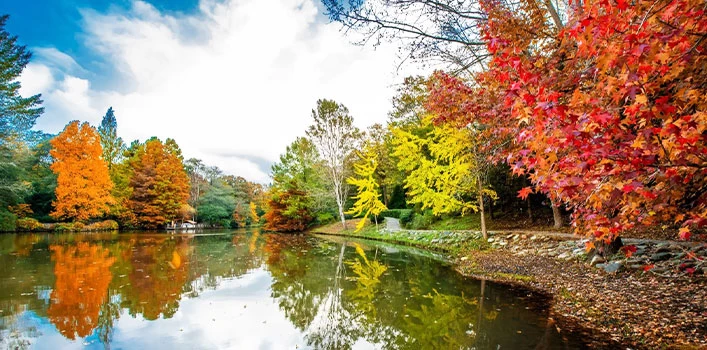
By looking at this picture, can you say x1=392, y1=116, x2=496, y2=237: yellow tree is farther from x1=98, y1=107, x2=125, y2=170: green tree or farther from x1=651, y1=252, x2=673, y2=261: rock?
x1=98, y1=107, x2=125, y2=170: green tree

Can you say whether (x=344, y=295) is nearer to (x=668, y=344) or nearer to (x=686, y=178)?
(x=668, y=344)

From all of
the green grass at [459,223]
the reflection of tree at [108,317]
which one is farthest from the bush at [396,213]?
the reflection of tree at [108,317]

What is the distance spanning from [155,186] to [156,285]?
30732mm

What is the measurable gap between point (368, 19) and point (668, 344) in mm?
6082

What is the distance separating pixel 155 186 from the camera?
110ft

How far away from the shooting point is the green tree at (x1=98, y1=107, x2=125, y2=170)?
41.6 m

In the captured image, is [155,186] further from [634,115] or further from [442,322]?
[634,115]

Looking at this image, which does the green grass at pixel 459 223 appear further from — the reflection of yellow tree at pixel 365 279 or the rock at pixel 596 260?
the rock at pixel 596 260

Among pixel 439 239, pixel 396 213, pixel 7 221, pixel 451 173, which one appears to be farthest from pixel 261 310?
pixel 7 221

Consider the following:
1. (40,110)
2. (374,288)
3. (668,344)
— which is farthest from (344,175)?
(668,344)

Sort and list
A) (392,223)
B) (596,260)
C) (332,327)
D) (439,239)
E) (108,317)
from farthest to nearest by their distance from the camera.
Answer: (392,223), (439,239), (596,260), (108,317), (332,327)

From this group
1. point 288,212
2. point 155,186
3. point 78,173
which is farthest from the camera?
point 155,186

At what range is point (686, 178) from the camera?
2.40m

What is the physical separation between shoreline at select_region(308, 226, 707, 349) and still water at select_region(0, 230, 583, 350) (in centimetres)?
49
